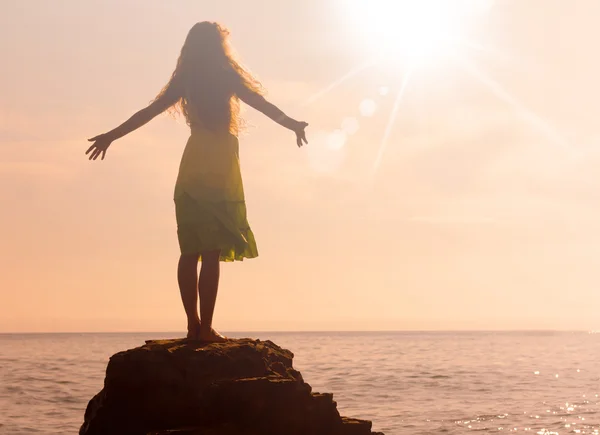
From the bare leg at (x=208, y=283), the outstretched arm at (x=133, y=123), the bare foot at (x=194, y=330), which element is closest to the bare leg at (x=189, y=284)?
the bare foot at (x=194, y=330)

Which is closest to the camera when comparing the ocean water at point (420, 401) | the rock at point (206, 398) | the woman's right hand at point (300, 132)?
the rock at point (206, 398)

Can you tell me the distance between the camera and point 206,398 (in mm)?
6406

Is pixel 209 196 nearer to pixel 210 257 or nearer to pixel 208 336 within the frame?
pixel 210 257

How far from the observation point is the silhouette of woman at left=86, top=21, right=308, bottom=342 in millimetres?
7172

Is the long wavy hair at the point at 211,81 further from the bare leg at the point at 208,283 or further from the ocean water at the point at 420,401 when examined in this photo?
the ocean water at the point at 420,401

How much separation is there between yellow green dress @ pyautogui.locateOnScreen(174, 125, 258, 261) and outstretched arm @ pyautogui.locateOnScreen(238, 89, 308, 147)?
1.46ft

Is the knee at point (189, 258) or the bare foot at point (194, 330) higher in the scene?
the knee at point (189, 258)

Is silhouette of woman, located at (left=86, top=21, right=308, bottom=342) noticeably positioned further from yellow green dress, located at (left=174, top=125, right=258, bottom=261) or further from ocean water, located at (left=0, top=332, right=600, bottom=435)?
ocean water, located at (left=0, top=332, right=600, bottom=435)

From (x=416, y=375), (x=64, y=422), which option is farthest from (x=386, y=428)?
(x=416, y=375)

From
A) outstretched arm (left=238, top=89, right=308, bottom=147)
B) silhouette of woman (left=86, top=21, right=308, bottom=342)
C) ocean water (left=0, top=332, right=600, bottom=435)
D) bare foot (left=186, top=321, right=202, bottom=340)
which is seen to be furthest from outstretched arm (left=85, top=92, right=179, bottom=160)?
ocean water (left=0, top=332, right=600, bottom=435)

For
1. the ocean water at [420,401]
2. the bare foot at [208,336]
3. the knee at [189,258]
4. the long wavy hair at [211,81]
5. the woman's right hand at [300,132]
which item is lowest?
the ocean water at [420,401]

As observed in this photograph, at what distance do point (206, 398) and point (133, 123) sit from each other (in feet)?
9.03

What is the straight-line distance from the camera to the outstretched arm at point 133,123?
7.12 meters

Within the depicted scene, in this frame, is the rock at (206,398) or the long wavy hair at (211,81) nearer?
the rock at (206,398)
